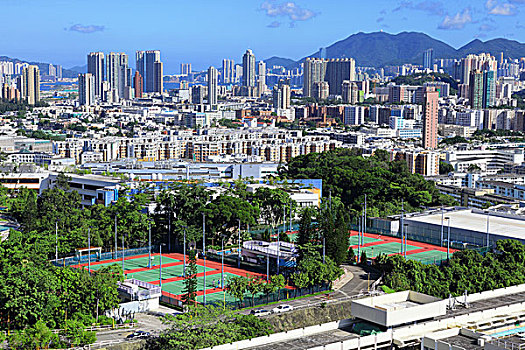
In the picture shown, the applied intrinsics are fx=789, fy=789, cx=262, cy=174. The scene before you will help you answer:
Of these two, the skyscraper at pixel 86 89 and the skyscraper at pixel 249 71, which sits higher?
the skyscraper at pixel 249 71

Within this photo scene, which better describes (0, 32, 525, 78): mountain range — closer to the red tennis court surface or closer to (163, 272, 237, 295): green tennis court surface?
the red tennis court surface

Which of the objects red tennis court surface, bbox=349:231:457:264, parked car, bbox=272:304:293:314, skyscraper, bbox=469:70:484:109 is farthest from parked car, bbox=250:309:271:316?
skyscraper, bbox=469:70:484:109

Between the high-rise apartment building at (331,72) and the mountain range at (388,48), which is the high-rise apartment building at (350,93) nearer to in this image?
the high-rise apartment building at (331,72)

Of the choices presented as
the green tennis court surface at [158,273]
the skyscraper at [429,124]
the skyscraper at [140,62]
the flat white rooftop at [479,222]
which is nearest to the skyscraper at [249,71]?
the skyscraper at [140,62]

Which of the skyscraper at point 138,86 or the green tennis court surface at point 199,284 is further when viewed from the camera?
the skyscraper at point 138,86

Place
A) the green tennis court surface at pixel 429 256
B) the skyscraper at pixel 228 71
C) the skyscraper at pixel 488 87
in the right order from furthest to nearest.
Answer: the skyscraper at pixel 228 71 → the skyscraper at pixel 488 87 → the green tennis court surface at pixel 429 256

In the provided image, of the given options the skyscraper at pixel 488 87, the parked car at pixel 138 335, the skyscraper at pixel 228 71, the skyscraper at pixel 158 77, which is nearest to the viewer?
the parked car at pixel 138 335

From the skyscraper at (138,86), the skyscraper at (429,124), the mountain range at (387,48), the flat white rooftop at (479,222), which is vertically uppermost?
the mountain range at (387,48)

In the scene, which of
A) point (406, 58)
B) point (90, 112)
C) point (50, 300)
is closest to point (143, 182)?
point (50, 300)
